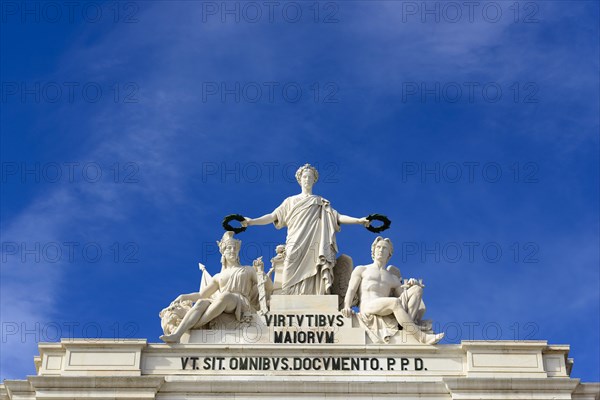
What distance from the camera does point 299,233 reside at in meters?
33.0

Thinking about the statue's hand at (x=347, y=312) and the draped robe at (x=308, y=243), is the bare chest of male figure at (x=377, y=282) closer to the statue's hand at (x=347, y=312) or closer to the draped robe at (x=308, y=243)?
the statue's hand at (x=347, y=312)

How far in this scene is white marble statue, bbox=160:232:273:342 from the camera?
3081 cm

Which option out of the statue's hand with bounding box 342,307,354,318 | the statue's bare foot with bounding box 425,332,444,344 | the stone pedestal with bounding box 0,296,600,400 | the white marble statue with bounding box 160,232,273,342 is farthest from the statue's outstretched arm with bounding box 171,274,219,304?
the statue's bare foot with bounding box 425,332,444,344

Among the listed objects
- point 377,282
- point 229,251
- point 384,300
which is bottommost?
point 384,300

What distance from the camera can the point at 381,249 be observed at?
32250 mm

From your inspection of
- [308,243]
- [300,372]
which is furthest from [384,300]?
[308,243]

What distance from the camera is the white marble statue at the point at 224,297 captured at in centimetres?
3081

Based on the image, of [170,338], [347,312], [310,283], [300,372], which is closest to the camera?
[300,372]

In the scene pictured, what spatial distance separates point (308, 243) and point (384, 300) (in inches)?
116

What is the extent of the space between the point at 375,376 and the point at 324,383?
1.26 metres

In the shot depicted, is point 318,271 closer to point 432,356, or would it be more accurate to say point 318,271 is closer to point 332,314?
point 332,314

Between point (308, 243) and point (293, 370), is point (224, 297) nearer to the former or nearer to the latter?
point (293, 370)

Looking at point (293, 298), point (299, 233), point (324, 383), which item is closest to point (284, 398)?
point (324, 383)

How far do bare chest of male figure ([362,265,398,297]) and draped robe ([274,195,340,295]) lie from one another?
0.97 metres
